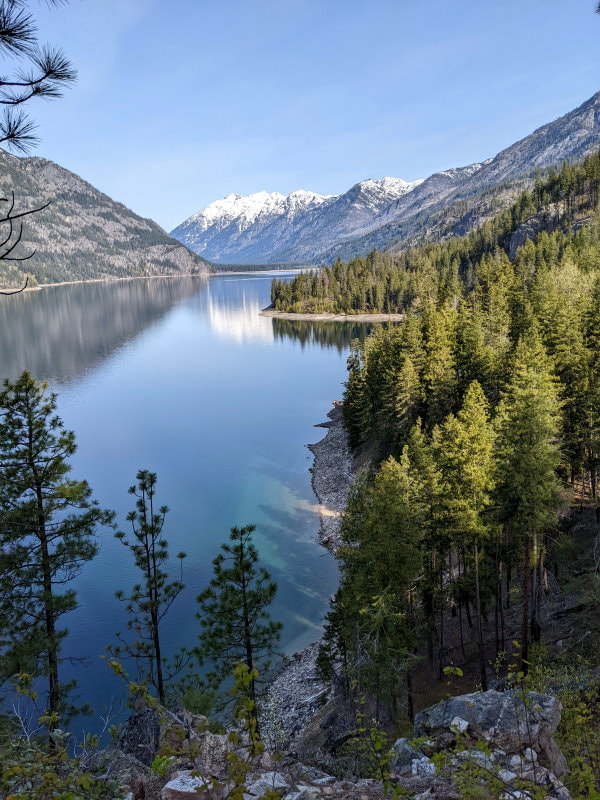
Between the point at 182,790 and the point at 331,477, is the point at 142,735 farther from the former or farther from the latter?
the point at 331,477

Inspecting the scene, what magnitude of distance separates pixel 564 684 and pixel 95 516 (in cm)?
1484

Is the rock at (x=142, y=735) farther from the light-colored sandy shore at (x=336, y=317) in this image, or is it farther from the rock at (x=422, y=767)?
the light-colored sandy shore at (x=336, y=317)

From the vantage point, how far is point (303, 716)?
918 inches

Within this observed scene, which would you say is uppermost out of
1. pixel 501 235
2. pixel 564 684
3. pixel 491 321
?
pixel 501 235

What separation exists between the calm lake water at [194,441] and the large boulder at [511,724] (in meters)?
17.7

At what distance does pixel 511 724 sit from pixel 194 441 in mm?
Result: 54047

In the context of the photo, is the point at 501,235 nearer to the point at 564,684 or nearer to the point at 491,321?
the point at 491,321

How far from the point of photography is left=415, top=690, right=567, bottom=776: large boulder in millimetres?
7660

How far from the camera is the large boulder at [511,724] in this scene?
7.66 meters

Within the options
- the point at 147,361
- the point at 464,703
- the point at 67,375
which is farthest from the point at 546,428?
the point at 147,361

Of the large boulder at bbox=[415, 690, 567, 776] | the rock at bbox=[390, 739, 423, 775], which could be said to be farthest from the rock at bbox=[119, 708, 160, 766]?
the large boulder at bbox=[415, 690, 567, 776]

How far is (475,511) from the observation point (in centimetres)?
2075

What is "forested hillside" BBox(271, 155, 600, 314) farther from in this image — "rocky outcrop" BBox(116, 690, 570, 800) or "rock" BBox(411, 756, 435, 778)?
"rock" BBox(411, 756, 435, 778)

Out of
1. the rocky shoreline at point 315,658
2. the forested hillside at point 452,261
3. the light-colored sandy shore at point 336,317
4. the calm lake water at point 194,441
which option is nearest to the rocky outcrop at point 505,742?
the rocky shoreline at point 315,658
